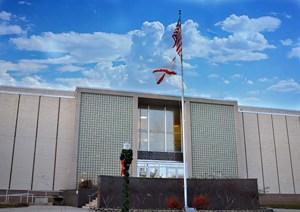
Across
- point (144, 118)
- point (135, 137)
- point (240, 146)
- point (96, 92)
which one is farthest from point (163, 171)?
point (96, 92)

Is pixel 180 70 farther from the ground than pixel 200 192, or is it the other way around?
pixel 180 70

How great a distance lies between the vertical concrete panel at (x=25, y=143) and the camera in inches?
1065

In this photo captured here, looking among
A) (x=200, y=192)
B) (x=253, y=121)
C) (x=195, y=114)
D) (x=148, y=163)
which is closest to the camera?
(x=200, y=192)

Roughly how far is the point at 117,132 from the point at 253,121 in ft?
43.0

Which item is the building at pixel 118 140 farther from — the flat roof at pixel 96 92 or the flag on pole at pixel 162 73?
the flag on pole at pixel 162 73

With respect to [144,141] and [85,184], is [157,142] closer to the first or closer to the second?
[144,141]

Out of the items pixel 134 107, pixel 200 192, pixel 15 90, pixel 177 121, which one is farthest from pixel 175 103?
pixel 15 90

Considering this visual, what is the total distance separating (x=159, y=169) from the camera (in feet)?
95.3

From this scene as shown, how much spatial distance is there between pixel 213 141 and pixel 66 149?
39.5 ft

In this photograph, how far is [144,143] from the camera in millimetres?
29703

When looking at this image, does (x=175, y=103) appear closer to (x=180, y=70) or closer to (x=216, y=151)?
(x=216, y=151)

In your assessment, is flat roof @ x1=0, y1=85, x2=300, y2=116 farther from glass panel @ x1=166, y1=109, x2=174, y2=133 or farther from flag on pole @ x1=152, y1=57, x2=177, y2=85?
flag on pole @ x1=152, y1=57, x2=177, y2=85

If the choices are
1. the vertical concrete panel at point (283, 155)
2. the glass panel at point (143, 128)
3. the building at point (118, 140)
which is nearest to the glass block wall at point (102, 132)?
the building at point (118, 140)

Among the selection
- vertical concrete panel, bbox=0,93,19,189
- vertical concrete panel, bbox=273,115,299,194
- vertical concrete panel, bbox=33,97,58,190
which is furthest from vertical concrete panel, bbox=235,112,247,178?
vertical concrete panel, bbox=0,93,19,189
